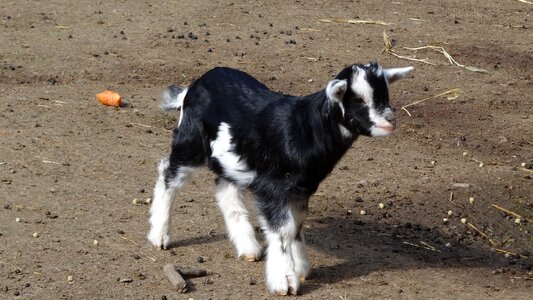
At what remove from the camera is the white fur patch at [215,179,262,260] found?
743cm

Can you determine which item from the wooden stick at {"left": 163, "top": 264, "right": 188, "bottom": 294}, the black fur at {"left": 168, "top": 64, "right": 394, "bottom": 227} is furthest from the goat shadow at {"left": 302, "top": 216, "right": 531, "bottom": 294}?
the wooden stick at {"left": 163, "top": 264, "right": 188, "bottom": 294}

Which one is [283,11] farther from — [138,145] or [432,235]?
[432,235]

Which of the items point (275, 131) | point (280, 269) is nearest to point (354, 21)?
point (275, 131)

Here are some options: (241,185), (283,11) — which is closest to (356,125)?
(241,185)

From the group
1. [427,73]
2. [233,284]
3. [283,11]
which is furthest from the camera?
[283,11]

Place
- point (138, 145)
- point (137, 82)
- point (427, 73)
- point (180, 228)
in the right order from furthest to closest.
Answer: point (427, 73)
point (137, 82)
point (138, 145)
point (180, 228)

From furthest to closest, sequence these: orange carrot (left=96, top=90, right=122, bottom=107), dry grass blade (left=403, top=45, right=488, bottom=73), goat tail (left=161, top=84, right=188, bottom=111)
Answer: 1. dry grass blade (left=403, top=45, right=488, bottom=73)
2. orange carrot (left=96, top=90, right=122, bottom=107)
3. goat tail (left=161, top=84, right=188, bottom=111)

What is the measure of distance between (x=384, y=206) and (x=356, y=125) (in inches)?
83.9

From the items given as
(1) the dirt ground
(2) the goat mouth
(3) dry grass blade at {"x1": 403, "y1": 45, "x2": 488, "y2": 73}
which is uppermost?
(2) the goat mouth

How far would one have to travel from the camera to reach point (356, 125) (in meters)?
6.55

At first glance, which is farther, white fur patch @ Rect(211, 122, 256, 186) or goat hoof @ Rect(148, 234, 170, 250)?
goat hoof @ Rect(148, 234, 170, 250)

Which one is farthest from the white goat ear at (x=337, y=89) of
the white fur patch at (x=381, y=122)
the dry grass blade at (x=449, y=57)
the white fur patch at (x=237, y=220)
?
the dry grass blade at (x=449, y=57)

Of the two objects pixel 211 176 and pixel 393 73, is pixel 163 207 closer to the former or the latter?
pixel 211 176

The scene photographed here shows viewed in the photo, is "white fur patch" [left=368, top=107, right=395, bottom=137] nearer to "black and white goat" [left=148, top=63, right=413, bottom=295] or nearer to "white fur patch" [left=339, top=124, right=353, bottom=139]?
"black and white goat" [left=148, top=63, right=413, bottom=295]
